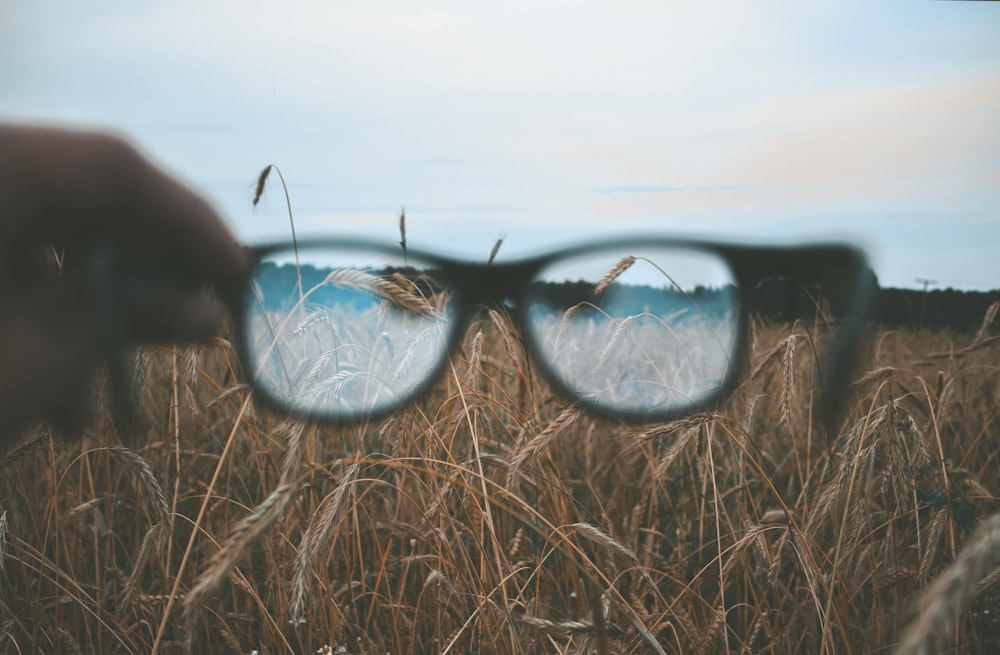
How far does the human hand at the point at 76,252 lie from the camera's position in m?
0.71

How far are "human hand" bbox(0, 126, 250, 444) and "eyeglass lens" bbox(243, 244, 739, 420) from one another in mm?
784

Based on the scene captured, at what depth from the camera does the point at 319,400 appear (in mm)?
1389

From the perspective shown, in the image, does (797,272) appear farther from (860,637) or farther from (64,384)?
(64,384)

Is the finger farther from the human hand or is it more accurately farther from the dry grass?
the dry grass

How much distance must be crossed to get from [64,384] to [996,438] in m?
3.63

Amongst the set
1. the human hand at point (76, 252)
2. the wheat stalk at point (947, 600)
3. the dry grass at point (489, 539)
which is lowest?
the dry grass at point (489, 539)

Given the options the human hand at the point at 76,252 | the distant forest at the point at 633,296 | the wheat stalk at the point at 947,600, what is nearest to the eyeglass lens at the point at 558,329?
the distant forest at the point at 633,296

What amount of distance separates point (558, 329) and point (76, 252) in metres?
1.39

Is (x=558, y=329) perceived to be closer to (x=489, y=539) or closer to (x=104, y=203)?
(x=489, y=539)

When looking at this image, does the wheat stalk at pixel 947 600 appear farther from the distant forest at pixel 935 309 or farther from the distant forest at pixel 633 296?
the distant forest at pixel 935 309

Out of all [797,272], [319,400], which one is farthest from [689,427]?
[797,272]

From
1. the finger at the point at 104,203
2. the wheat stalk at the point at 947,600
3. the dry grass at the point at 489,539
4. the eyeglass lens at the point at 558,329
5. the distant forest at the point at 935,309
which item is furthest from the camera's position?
the distant forest at the point at 935,309

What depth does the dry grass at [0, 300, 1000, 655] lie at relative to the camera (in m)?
1.24

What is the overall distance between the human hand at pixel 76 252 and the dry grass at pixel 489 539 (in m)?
0.13
